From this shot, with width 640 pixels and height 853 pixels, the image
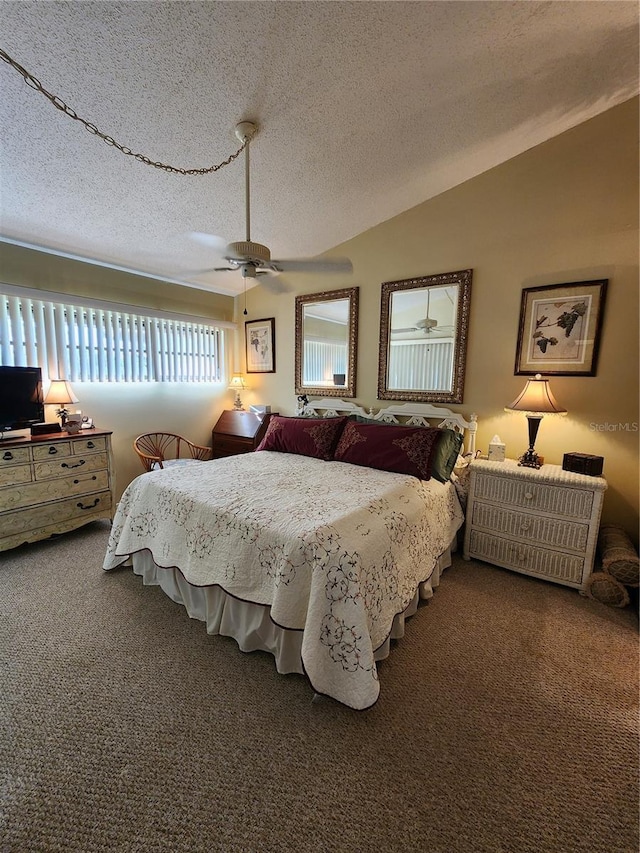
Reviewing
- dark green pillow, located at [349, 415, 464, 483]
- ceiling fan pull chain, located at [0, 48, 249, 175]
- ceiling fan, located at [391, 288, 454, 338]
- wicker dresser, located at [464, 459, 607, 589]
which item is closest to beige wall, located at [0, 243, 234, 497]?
ceiling fan pull chain, located at [0, 48, 249, 175]

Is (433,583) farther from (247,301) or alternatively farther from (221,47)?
(247,301)

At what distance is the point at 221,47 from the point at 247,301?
303 cm

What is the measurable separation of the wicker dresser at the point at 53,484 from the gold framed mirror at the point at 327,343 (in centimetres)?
212

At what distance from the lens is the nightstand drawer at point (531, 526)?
233 cm

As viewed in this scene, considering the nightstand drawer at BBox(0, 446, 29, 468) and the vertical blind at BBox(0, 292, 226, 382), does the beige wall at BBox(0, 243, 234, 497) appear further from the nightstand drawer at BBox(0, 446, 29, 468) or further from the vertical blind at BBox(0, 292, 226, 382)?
the nightstand drawer at BBox(0, 446, 29, 468)

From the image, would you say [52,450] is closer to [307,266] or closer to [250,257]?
[250,257]

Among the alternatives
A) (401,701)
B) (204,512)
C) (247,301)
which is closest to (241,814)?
(401,701)

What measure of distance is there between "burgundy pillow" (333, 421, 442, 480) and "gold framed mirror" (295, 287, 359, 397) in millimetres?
862

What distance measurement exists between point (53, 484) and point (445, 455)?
3.17 m

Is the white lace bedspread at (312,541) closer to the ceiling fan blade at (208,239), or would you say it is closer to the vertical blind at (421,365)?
the vertical blind at (421,365)

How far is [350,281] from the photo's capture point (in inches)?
143

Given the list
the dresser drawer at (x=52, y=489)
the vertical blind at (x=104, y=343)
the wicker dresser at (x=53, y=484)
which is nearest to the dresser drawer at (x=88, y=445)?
the wicker dresser at (x=53, y=484)

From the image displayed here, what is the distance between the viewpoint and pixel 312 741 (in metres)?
1.39

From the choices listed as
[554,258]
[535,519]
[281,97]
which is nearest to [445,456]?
[535,519]
